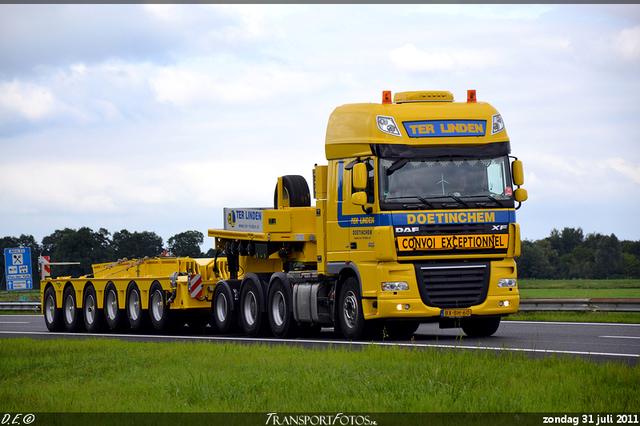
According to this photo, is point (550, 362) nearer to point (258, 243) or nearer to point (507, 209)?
point (507, 209)

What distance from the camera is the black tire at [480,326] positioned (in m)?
16.9

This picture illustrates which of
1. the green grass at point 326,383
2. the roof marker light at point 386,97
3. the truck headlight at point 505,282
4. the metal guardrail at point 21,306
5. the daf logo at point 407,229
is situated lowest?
the metal guardrail at point 21,306

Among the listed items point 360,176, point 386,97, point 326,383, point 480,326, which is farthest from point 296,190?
point 326,383

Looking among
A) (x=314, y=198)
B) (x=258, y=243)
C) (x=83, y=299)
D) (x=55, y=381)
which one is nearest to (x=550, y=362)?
(x=55, y=381)

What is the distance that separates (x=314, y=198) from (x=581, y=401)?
9.69m

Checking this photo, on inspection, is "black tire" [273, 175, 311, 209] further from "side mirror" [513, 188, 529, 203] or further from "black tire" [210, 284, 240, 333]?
"side mirror" [513, 188, 529, 203]

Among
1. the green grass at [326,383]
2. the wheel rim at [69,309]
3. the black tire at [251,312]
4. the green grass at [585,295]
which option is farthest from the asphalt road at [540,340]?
the green grass at [585,295]

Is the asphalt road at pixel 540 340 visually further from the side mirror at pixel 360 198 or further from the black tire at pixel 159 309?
the side mirror at pixel 360 198

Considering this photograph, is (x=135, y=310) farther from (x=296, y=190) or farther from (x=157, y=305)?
(x=296, y=190)

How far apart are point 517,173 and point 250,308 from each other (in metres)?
6.87

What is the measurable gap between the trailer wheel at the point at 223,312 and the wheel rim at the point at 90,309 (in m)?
5.61

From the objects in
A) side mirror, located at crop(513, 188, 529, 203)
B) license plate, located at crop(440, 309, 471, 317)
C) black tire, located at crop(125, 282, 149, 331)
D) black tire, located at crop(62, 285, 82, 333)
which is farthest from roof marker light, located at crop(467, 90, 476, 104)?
black tire, located at crop(62, 285, 82, 333)

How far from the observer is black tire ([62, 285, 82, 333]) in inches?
1015

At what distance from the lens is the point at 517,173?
1567 cm
